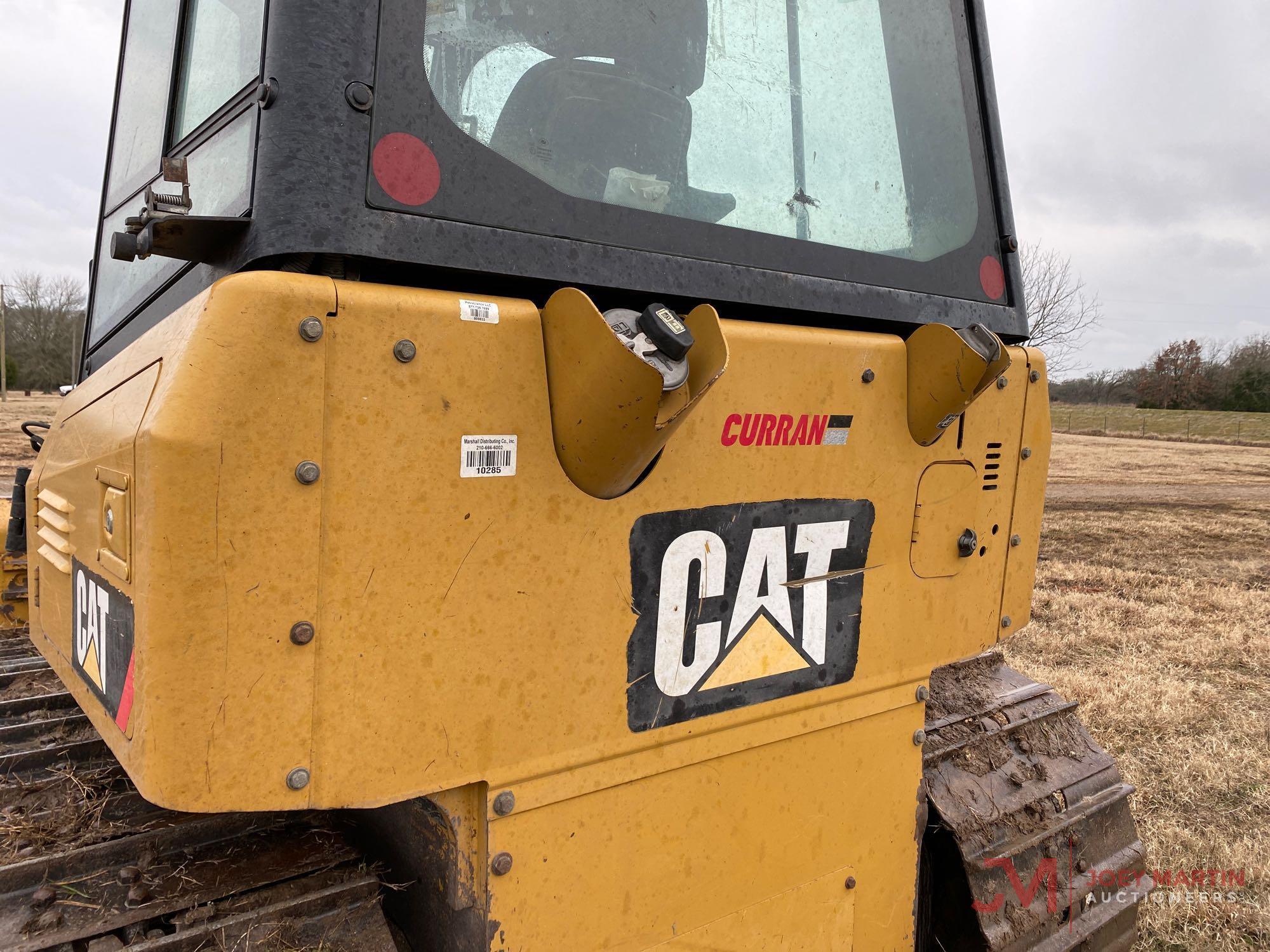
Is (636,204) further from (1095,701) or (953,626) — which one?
(1095,701)

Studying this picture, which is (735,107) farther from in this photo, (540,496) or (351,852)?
(351,852)

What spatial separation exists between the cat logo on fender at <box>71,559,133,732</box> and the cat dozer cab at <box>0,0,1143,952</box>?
0.01 m

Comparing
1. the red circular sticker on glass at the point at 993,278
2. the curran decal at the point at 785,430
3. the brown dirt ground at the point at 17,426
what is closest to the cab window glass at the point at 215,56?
the curran decal at the point at 785,430

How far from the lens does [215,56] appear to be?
1.52 m

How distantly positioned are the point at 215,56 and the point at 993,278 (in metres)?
1.58

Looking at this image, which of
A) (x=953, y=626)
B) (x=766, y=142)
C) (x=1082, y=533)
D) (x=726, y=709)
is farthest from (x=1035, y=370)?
(x=1082, y=533)

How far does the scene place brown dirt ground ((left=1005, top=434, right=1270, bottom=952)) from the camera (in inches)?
129

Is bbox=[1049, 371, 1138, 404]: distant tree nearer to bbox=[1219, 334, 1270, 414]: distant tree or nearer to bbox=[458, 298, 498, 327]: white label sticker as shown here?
bbox=[1219, 334, 1270, 414]: distant tree

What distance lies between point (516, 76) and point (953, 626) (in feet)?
4.49

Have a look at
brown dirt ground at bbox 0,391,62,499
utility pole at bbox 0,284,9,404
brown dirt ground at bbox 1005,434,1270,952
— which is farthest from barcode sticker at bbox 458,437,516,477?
utility pole at bbox 0,284,9,404

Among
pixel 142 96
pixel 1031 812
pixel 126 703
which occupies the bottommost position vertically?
pixel 1031 812

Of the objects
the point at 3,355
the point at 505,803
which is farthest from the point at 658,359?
the point at 3,355

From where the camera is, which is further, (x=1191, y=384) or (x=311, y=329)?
(x=1191, y=384)

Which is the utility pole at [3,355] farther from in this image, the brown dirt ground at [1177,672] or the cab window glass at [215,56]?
the cab window glass at [215,56]
